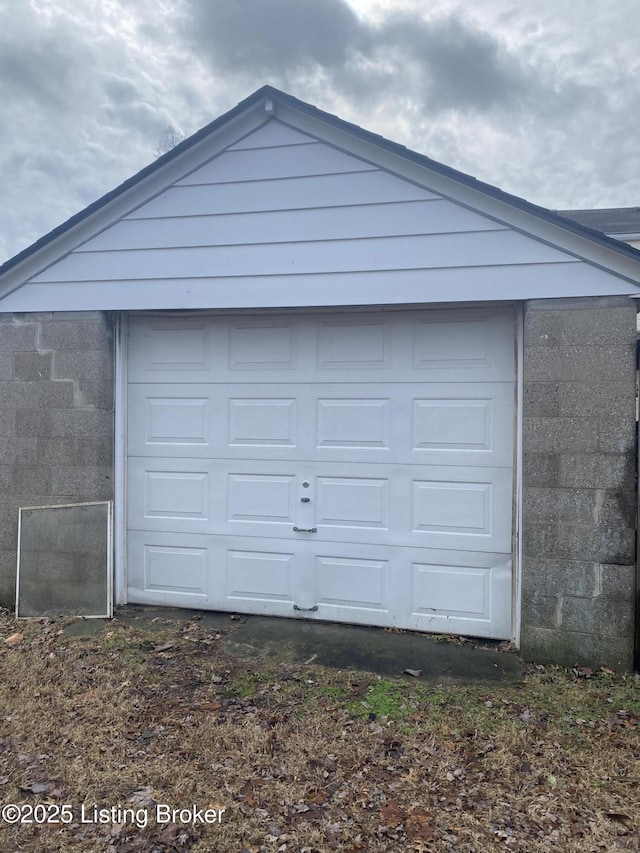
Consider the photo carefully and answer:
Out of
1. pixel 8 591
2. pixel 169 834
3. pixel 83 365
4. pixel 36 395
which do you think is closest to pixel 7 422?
pixel 36 395

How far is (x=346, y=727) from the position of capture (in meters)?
2.88

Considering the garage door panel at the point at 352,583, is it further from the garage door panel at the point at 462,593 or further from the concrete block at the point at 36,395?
the concrete block at the point at 36,395

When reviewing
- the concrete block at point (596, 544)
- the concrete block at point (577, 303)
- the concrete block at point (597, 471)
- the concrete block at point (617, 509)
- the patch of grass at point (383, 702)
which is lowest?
the patch of grass at point (383, 702)

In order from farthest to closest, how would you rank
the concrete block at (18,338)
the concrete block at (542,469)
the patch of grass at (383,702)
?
the concrete block at (18,338), the concrete block at (542,469), the patch of grass at (383,702)

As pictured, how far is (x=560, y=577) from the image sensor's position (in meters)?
3.63

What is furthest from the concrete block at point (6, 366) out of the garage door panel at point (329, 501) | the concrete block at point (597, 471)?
the concrete block at point (597, 471)

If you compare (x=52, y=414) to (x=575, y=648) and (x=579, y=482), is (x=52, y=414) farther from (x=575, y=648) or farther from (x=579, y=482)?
(x=575, y=648)

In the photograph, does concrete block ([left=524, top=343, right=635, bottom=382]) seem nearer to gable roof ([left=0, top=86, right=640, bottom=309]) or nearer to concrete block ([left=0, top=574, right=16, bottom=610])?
gable roof ([left=0, top=86, right=640, bottom=309])

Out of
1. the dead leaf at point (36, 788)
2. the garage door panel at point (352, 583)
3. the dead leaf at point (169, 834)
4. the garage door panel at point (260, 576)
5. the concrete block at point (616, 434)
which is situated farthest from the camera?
the garage door panel at point (260, 576)

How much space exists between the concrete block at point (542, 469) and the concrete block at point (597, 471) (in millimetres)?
20

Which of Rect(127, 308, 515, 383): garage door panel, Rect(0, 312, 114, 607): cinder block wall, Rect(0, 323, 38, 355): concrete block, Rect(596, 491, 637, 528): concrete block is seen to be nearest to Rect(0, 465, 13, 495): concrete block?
Rect(0, 312, 114, 607): cinder block wall

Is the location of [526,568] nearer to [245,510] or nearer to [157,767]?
[245,510]

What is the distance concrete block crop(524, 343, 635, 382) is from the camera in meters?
3.52

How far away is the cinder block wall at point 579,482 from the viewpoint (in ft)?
11.6
